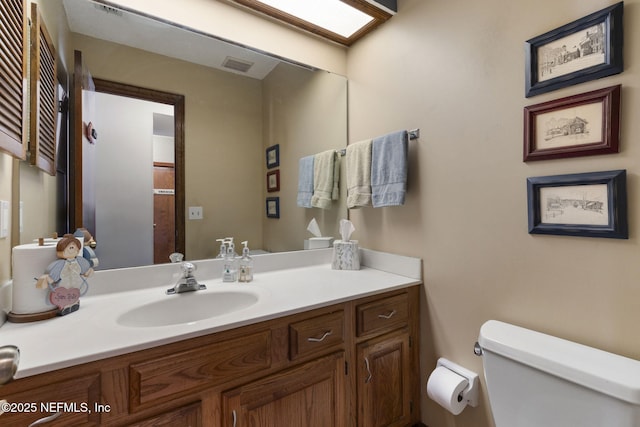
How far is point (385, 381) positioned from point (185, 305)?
37.2 inches

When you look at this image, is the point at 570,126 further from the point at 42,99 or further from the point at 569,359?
the point at 42,99

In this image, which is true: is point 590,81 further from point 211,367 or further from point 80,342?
point 80,342

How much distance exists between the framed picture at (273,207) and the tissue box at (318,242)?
257 millimetres

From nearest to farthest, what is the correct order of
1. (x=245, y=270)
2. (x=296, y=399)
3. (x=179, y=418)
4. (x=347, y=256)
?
(x=179, y=418)
(x=296, y=399)
(x=245, y=270)
(x=347, y=256)

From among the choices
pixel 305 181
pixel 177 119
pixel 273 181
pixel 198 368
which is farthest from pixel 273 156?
pixel 198 368

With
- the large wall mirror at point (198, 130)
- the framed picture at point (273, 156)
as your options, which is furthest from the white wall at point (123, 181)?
the framed picture at point (273, 156)

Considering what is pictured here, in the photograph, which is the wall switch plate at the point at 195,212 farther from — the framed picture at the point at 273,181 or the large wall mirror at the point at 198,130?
the framed picture at the point at 273,181

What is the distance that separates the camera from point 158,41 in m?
1.36

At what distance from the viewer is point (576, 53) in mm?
961

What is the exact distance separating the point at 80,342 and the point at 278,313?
0.55m

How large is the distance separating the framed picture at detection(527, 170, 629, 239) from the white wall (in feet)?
5.25

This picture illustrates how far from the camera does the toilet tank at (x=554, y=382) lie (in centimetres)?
77

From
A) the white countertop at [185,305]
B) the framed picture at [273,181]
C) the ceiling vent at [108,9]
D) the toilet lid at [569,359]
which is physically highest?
the ceiling vent at [108,9]

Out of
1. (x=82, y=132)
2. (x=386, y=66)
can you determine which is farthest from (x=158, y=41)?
(x=386, y=66)
